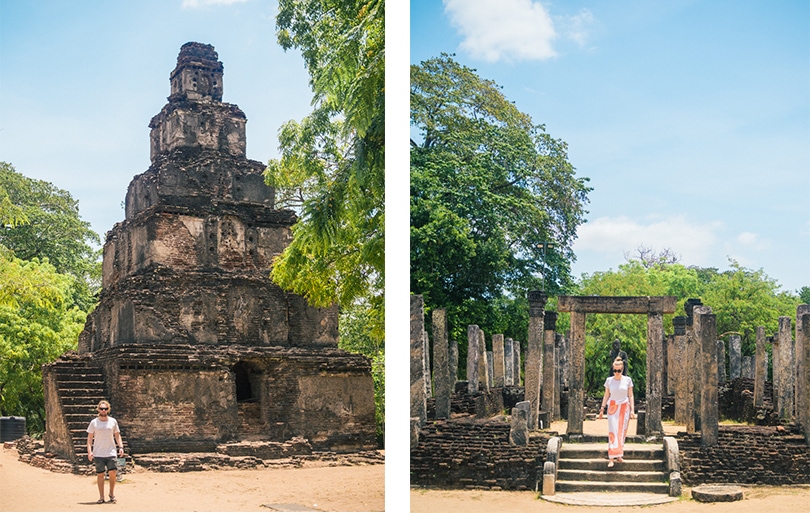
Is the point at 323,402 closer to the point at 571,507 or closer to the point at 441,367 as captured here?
the point at 441,367

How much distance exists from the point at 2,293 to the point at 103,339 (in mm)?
3346

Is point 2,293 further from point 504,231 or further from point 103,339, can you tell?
point 504,231

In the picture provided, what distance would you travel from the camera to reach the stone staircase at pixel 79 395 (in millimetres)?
13734

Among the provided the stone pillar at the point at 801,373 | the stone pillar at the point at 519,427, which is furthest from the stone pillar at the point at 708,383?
the stone pillar at the point at 519,427

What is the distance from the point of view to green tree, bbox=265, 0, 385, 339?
10414 millimetres

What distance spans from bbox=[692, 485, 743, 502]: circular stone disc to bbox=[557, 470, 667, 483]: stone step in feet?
1.54

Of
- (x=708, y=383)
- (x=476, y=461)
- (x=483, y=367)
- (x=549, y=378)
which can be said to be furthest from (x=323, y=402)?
(x=708, y=383)

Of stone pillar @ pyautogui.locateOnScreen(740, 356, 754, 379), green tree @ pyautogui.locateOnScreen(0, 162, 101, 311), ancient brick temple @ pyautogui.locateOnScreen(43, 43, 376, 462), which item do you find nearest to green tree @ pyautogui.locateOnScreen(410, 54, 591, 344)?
ancient brick temple @ pyautogui.locateOnScreen(43, 43, 376, 462)

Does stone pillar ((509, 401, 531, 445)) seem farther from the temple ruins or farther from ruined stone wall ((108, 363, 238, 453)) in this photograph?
ruined stone wall ((108, 363, 238, 453))

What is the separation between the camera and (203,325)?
52.5ft

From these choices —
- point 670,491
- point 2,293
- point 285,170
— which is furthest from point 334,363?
point 670,491

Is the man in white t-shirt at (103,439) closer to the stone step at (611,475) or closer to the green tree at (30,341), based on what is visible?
the stone step at (611,475)

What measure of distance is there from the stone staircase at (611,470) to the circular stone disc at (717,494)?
13.6 inches

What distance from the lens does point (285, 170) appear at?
1445cm
